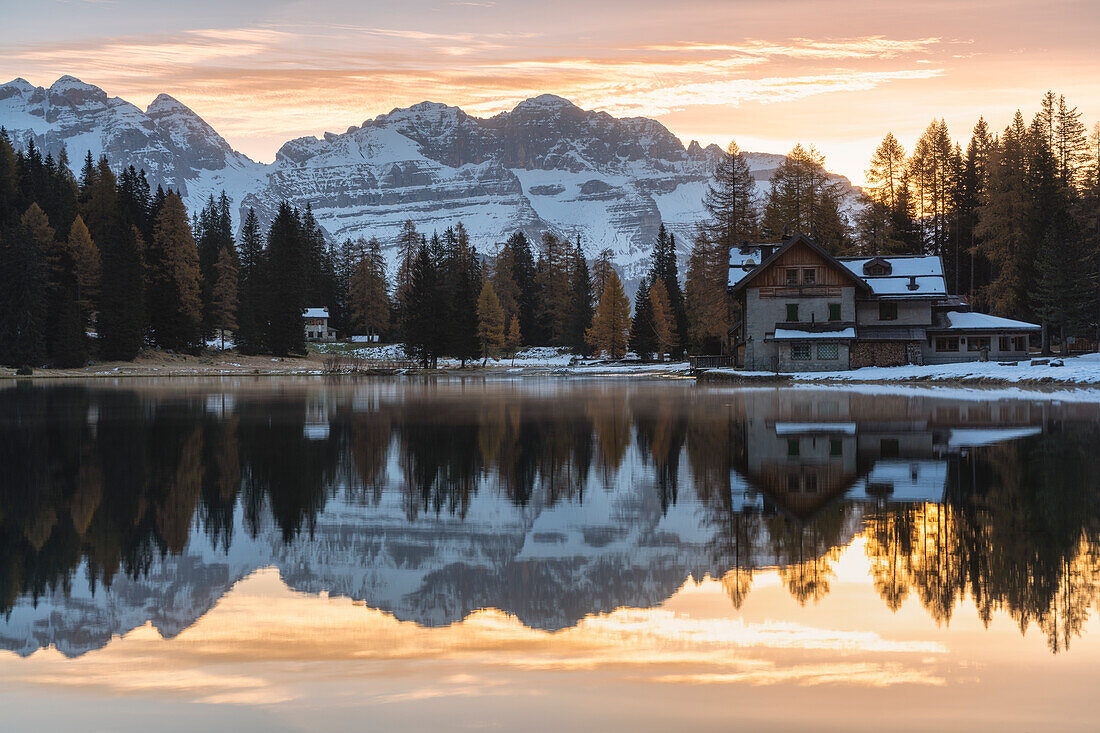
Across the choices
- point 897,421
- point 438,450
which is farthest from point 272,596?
point 897,421

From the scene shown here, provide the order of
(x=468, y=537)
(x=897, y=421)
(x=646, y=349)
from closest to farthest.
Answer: (x=468, y=537) → (x=897, y=421) → (x=646, y=349)

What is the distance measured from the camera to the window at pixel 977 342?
7012cm

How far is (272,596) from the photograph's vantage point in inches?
396

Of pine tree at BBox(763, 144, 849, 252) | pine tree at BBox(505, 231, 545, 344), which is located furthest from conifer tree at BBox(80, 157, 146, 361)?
pine tree at BBox(505, 231, 545, 344)

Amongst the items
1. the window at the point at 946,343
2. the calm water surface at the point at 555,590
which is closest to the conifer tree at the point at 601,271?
the window at the point at 946,343

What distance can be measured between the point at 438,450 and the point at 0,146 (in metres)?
112

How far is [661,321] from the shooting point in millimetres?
115625

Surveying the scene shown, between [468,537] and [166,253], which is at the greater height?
[166,253]

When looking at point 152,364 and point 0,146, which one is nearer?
point 152,364

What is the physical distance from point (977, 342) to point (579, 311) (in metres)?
68.6

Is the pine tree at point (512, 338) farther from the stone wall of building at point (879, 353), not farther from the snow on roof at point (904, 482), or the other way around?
the snow on roof at point (904, 482)

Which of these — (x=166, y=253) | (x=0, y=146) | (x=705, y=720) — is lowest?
(x=705, y=720)

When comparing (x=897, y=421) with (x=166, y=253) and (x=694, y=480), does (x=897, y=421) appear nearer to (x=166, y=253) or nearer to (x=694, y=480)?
(x=694, y=480)

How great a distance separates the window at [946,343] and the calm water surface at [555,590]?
2018 inches
